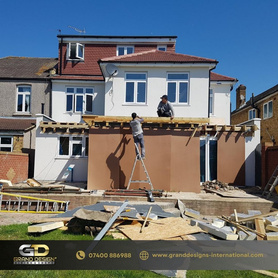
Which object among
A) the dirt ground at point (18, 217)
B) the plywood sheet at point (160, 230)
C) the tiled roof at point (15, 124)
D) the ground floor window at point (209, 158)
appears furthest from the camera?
the tiled roof at point (15, 124)

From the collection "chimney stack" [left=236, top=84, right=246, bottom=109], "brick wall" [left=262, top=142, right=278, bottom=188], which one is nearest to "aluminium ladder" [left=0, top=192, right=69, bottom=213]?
"brick wall" [left=262, top=142, right=278, bottom=188]

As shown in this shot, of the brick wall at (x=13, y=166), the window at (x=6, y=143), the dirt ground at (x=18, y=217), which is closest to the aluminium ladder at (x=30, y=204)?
the dirt ground at (x=18, y=217)

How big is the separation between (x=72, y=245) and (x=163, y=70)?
36.6 feet

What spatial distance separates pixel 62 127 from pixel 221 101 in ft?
36.4

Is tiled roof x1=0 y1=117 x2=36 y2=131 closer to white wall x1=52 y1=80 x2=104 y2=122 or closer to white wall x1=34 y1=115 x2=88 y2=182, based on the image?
white wall x1=52 y1=80 x2=104 y2=122

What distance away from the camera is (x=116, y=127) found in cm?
988

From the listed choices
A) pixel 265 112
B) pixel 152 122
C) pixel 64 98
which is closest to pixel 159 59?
pixel 152 122

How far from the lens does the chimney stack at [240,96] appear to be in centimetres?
2656

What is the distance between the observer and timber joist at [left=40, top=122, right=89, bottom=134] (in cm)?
1257

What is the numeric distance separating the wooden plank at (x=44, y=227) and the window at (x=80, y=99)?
11.0 metres

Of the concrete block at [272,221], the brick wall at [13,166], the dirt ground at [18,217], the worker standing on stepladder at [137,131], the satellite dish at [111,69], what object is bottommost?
the dirt ground at [18,217]

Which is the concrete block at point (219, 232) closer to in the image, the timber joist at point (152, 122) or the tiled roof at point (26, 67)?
the timber joist at point (152, 122)

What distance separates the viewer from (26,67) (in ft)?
60.5

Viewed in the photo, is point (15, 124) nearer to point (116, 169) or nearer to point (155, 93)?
point (116, 169)
